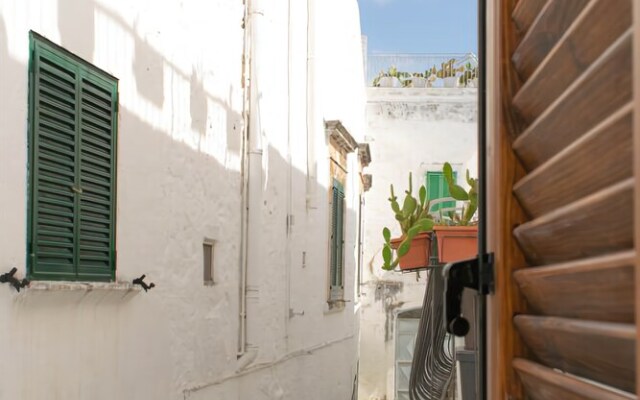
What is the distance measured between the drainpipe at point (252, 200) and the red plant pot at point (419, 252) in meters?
2.31

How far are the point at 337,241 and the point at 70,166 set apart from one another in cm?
740

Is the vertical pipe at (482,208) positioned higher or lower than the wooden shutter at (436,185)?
lower

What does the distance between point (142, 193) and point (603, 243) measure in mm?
4200

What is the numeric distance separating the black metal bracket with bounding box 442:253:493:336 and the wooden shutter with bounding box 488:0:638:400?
0.07 m

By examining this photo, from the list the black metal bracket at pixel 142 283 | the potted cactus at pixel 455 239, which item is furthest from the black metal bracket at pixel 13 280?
the potted cactus at pixel 455 239

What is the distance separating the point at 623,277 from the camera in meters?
1.06

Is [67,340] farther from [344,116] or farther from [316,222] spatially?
[344,116]

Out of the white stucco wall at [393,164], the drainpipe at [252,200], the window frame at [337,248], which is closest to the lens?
the drainpipe at [252,200]

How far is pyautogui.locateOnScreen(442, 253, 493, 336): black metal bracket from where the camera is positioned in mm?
1727

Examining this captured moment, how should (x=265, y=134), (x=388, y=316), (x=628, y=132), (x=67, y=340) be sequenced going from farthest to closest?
1. (x=388, y=316)
2. (x=265, y=134)
3. (x=67, y=340)
4. (x=628, y=132)

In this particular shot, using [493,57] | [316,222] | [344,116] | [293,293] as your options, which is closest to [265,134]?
[293,293]

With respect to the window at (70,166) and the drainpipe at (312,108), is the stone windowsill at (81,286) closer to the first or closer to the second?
the window at (70,166)

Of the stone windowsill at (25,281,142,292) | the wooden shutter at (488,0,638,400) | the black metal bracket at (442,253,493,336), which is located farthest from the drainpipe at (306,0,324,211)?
the wooden shutter at (488,0,638,400)

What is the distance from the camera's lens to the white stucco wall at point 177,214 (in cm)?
380
